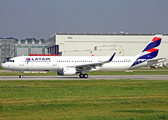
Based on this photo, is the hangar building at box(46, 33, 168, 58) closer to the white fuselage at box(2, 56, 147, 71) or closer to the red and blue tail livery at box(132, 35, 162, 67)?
the red and blue tail livery at box(132, 35, 162, 67)

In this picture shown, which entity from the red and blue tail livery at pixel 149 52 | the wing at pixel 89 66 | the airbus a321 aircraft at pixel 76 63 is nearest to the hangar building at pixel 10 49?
the airbus a321 aircraft at pixel 76 63

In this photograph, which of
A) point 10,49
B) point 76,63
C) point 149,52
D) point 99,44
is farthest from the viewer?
point 10,49

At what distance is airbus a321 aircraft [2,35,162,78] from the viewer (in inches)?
1681

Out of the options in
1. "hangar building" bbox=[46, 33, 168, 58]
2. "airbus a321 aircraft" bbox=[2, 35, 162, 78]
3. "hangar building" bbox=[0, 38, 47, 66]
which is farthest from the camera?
"hangar building" bbox=[0, 38, 47, 66]

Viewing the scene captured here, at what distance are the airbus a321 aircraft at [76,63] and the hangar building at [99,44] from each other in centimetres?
5820

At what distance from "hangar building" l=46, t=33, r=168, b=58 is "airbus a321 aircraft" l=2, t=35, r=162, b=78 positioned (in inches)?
2291

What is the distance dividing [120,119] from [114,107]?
3.37 m

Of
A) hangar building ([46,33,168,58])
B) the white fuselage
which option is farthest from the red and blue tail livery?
hangar building ([46,33,168,58])

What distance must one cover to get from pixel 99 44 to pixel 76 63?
210 feet

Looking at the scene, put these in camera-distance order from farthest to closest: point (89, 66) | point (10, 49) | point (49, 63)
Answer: point (10, 49) → point (49, 63) → point (89, 66)

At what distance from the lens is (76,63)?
44688 millimetres

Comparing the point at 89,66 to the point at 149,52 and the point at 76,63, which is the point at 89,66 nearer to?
the point at 76,63

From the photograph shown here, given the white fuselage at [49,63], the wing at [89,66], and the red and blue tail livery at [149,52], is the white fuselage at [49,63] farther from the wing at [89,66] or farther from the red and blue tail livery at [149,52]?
the red and blue tail livery at [149,52]

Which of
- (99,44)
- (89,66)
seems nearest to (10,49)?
(99,44)
